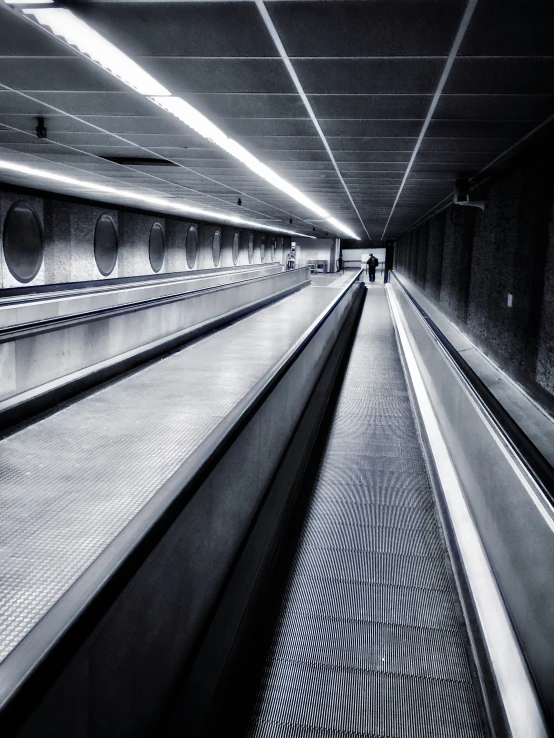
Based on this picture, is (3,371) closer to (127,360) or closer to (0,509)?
(127,360)

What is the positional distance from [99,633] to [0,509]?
1.52 meters

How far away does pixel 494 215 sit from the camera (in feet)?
27.3

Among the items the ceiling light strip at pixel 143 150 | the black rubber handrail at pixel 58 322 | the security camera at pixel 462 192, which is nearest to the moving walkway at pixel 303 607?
the black rubber handrail at pixel 58 322

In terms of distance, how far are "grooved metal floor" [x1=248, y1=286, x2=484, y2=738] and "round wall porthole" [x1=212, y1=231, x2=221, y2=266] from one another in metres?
19.2

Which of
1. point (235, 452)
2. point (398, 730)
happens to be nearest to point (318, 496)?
point (235, 452)

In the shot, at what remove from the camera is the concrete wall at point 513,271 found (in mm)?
5859

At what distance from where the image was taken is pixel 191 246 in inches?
803

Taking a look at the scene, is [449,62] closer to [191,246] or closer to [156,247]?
[156,247]

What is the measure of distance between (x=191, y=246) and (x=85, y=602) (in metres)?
19.7

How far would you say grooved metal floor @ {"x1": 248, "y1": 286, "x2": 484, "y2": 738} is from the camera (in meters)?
2.20

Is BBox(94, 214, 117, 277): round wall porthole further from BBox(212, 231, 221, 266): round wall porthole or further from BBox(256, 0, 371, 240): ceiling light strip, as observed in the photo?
BBox(256, 0, 371, 240): ceiling light strip

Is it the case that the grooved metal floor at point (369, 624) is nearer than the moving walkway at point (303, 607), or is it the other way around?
the moving walkway at point (303, 607)

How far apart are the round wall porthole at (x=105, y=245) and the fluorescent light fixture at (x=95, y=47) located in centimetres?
981

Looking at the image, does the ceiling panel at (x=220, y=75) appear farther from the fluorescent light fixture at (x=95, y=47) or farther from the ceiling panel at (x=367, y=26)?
the ceiling panel at (x=367, y=26)
